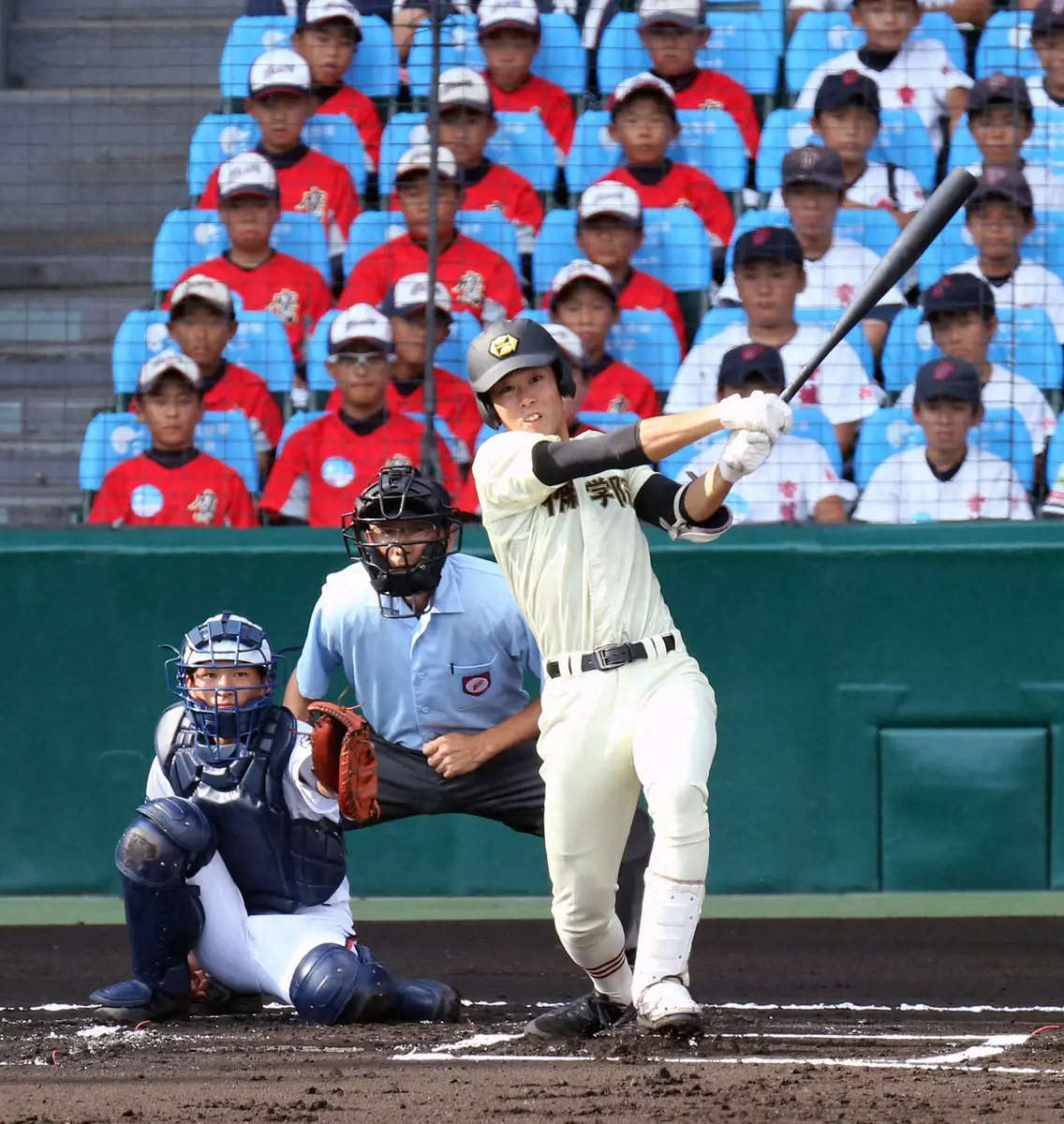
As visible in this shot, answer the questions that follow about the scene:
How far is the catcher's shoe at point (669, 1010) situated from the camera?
12.7 ft

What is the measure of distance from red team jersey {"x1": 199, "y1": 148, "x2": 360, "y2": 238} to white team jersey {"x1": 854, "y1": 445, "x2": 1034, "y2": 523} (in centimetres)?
244

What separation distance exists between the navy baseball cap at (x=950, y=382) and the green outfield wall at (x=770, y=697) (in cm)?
50

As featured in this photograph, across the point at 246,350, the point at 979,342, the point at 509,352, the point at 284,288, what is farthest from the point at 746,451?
the point at 284,288

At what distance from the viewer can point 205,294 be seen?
24.2 feet

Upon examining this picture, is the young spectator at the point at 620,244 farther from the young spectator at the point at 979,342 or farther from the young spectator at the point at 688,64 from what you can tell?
the young spectator at the point at 979,342

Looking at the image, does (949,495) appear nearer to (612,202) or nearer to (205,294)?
(612,202)

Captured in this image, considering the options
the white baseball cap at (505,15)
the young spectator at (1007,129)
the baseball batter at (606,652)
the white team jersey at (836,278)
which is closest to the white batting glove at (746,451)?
the baseball batter at (606,652)

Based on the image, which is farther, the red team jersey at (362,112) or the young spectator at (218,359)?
the red team jersey at (362,112)

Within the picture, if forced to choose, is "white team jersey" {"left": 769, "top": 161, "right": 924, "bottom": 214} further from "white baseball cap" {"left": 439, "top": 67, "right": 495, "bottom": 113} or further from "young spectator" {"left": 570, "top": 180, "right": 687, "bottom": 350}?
"white baseball cap" {"left": 439, "top": 67, "right": 495, "bottom": 113}

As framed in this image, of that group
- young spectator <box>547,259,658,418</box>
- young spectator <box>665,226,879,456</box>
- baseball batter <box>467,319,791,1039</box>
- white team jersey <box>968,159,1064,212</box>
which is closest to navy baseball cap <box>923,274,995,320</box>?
young spectator <box>665,226,879,456</box>

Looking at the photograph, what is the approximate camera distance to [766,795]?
22.6 feet

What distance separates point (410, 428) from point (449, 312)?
0.51 m

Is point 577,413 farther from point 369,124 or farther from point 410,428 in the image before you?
point 369,124

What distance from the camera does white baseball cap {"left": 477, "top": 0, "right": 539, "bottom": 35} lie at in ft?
25.6
